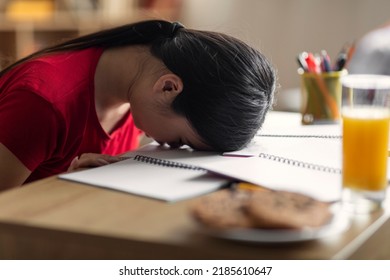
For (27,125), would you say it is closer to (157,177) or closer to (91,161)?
(91,161)

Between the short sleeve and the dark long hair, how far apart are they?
0.24m

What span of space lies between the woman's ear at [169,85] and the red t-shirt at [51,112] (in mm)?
178

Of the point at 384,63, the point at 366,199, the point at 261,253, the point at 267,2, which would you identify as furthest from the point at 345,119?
the point at 267,2

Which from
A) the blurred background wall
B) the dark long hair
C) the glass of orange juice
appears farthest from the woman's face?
the blurred background wall

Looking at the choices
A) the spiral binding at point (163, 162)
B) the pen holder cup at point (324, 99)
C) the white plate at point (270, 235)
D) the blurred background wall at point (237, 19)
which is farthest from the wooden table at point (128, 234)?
the blurred background wall at point (237, 19)

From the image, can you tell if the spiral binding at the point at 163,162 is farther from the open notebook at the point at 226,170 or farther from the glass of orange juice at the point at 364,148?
the glass of orange juice at the point at 364,148

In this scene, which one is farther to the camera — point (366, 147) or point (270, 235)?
point (366, 147)

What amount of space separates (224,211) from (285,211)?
70mm

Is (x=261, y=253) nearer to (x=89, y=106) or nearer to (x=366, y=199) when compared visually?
(x=366, y=199)

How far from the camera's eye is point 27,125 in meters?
1.17

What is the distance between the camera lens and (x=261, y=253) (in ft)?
2.31

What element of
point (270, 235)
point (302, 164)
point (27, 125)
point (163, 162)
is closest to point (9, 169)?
point (27, 125)

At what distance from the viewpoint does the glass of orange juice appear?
84 cm
